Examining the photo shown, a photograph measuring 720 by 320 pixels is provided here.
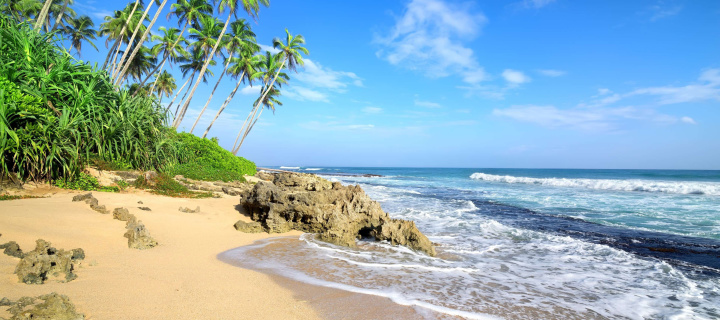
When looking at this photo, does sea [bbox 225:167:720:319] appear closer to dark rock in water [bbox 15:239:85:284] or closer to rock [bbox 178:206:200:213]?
dark rock in water [bbox 15:239:85:284]

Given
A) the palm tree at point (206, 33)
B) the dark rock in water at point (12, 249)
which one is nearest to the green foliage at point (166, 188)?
the dark rock in water at point (12, 249)

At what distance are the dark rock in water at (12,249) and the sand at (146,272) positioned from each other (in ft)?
0.42

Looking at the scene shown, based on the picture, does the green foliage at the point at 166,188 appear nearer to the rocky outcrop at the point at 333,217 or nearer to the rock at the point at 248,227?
the rocky outcrop at the point at 333,217

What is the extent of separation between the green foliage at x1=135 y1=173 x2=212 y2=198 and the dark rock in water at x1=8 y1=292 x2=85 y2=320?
7.00m

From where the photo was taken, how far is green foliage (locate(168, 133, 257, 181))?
12.0m

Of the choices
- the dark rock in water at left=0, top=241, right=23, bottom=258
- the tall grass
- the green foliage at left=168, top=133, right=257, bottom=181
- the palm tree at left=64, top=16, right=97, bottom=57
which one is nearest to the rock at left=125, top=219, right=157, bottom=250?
the dark rock in water at left=0, top=241, right=23, bottom=258

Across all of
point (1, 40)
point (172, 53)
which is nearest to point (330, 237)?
point (1, 40)

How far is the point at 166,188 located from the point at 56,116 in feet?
9.62

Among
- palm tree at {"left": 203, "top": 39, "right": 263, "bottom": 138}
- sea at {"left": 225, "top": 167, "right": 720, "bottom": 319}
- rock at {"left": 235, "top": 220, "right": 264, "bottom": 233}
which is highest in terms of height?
palm tree at {"left": 203, "top": 39, "right": 263, "bottom": 138}

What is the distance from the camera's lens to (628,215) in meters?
11.3

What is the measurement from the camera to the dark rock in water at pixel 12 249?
3.13 meters

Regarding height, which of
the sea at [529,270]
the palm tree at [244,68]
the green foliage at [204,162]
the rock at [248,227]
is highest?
the palm tree at [244,68]

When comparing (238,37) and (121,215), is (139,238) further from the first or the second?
(238,37)

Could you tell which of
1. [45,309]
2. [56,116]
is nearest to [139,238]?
[45,309]
